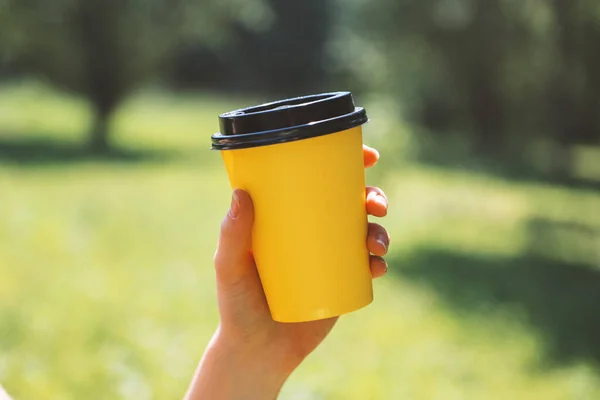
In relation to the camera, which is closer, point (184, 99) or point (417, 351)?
point (417, 351)

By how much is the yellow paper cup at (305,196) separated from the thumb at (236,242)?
0.7 inches

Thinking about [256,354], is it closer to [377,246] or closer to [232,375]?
[232,375]

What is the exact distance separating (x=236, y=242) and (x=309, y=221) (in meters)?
0.15

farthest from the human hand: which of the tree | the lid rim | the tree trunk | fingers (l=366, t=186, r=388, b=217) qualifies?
the tree trunk

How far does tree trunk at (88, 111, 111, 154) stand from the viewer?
13.2 meters

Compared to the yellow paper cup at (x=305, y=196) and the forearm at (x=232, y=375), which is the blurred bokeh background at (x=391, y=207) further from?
the yellow paper cup at (x=305, y=196)

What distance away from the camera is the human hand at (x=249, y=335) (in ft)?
5.19

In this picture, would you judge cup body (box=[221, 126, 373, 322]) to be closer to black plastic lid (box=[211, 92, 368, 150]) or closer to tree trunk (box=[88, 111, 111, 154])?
black plastic lid (box=[211, 92, 368, 150])

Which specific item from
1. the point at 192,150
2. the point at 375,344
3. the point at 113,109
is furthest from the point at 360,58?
the point at 375,344

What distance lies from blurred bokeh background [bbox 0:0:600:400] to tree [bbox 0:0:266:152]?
0.03 meters

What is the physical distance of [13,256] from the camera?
5.83 m

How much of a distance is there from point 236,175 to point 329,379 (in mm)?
2715

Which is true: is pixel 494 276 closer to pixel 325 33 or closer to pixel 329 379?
pixel 329 379

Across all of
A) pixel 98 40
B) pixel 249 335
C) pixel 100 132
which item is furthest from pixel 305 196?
pixel 100 132
